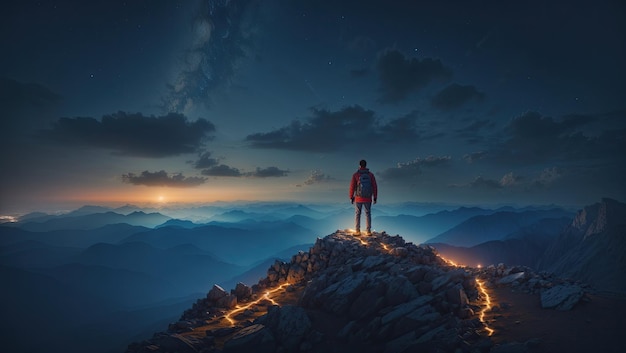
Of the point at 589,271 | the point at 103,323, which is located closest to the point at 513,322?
the point at 589,271

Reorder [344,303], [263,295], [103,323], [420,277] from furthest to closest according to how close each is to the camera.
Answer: [103,323] → [263,295] → [420,277] → [344,303]

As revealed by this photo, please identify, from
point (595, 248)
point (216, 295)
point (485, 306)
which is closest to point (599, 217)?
point (595, 248)

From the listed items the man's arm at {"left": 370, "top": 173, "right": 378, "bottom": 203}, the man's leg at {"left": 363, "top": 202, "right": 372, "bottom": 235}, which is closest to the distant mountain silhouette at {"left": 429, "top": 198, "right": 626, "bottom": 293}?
the man's leg at {"left": 363, "top": 202, "right": 372, "bottom": 235}

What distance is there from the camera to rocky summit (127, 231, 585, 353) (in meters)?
11.1

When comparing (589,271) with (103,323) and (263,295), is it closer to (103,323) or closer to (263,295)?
(263,295)

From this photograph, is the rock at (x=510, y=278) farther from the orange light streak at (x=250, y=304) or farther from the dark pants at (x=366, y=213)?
the orange light streak at (x=250, y=304)

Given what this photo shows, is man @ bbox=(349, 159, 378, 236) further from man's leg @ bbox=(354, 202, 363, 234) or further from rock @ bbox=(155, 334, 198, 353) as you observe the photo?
rock @ bbox=(155, 334, 198, 353)

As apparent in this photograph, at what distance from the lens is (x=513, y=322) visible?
11.4 m

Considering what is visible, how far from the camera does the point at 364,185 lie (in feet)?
71.7

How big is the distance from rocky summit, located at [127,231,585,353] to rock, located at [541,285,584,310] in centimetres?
4

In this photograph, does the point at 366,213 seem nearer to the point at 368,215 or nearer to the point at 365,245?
the point at 368,215

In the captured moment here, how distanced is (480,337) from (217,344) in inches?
446

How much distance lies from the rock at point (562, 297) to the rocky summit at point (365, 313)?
4 centimetres

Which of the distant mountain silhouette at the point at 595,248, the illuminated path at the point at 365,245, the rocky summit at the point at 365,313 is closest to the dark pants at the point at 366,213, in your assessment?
the illuminated path at the point at 365,245
